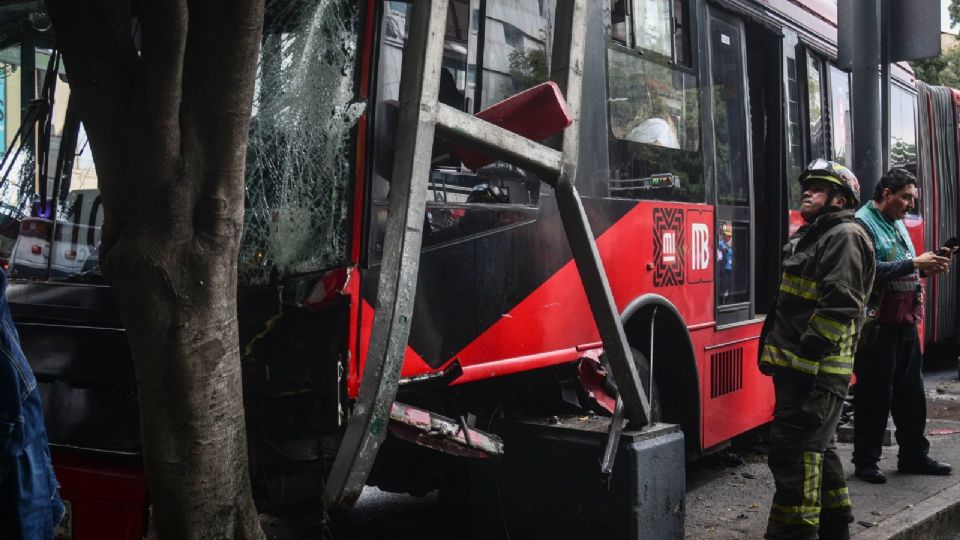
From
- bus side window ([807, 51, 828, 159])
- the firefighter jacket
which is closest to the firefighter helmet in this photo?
the firefighter jacket

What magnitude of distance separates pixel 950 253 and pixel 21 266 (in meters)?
4.84

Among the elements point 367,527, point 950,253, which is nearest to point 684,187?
point 950,253

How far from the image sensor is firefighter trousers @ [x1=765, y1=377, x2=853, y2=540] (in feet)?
13.4

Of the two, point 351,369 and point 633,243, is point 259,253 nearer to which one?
point 351,369

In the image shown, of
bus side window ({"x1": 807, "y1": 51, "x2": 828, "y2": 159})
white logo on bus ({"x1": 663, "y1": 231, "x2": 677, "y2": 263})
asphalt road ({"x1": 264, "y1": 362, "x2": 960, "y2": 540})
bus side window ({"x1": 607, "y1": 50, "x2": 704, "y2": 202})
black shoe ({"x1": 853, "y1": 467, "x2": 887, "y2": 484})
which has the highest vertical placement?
bus side window ({"x1": 807, "y1": 51, "x2": 828, "y2": 159})

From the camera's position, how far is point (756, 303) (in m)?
6.85

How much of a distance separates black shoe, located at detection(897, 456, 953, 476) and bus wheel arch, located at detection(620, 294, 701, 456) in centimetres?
150

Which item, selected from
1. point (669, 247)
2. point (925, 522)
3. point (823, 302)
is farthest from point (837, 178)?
point (925, 522)

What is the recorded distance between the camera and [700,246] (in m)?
5.50

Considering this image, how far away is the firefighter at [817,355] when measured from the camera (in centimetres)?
407

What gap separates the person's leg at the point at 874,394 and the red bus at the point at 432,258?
85cm

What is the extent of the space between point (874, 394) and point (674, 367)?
1.35 meters

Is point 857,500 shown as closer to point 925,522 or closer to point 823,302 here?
point 925,522

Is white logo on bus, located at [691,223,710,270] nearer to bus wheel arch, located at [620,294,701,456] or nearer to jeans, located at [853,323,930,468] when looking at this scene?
bus wheel arch, located at [620,294,701,456]
